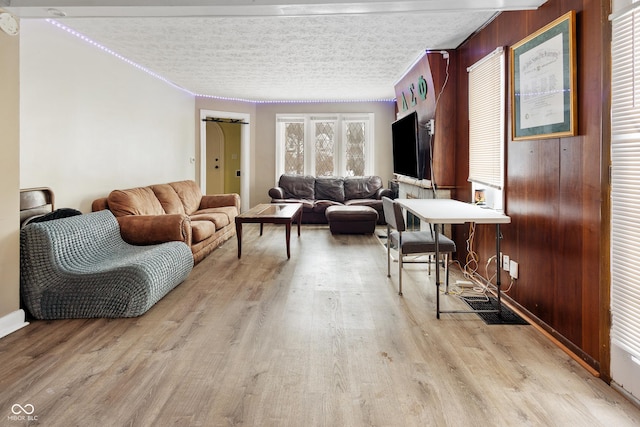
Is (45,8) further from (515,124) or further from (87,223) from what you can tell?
(515,124)

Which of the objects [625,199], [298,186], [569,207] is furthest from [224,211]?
[625,199]

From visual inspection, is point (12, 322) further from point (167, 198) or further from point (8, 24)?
point (167, 198)

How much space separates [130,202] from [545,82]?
3868 mm

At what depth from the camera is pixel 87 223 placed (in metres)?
3.44

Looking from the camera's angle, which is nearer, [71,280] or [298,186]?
[71,280]

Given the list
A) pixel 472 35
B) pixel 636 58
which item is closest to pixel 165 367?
pixel 636 58

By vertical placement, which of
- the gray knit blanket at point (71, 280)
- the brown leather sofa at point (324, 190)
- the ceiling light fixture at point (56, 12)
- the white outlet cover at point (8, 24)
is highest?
the ceiling light fixture at point (56, 12)

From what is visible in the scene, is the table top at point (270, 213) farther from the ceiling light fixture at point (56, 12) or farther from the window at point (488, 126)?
the ceiling light fixture at point (56, 12)

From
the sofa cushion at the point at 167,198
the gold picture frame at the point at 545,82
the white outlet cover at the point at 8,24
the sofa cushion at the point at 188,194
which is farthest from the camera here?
the sofa cushion at the point at 188,194

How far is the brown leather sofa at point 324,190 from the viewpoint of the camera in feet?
25.6

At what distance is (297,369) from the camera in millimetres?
2211

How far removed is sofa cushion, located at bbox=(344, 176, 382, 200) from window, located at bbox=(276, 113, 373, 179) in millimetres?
404

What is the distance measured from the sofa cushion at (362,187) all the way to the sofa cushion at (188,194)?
2879 mm

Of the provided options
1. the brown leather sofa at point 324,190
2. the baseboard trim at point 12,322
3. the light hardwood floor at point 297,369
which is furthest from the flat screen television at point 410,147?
the baseboard trim at point 12,322
